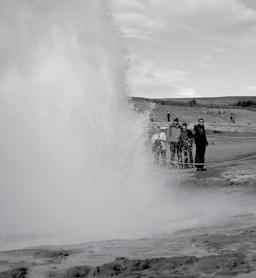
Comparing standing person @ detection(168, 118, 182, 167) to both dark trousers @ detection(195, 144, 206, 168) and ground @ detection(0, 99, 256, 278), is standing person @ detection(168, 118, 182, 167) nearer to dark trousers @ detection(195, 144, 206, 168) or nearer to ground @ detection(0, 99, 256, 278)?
dark trousers @ detection(195, 144, 206, 168)

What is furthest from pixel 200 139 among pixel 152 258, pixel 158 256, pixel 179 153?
pixel 152 258

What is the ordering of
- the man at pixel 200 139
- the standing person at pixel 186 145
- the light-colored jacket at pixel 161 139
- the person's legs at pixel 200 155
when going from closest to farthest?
the man at pixel 200 139, the light-colored jacket at pixel 161 139, the person's legs at pixel 200 155, the standing person at pixel 186 145

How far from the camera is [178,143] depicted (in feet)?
44.8

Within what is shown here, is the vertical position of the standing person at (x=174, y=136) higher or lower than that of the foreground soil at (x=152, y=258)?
higher

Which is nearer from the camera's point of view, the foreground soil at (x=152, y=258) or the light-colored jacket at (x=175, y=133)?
the foreground soil at (x=152, y=258)

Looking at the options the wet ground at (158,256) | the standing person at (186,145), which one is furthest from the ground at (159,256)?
the standing person at (186,145)

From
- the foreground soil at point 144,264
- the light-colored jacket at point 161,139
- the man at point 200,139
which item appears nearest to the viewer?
the foreground soil at point 144,264

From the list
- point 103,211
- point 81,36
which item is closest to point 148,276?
point 103,211

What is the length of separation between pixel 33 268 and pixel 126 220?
3347mm

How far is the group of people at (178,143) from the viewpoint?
13.5 metres

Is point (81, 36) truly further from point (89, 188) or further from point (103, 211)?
point (103, 211)

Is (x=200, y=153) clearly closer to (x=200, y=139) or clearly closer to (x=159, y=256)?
(x=200, y=139)

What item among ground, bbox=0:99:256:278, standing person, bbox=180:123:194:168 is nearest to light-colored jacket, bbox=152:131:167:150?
standing person, bbox=180:123:194:168

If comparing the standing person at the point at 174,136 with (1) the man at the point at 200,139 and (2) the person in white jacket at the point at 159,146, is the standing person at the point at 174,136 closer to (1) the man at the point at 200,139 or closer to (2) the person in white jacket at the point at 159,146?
(2) the person in white jacket at the point at 159,146
